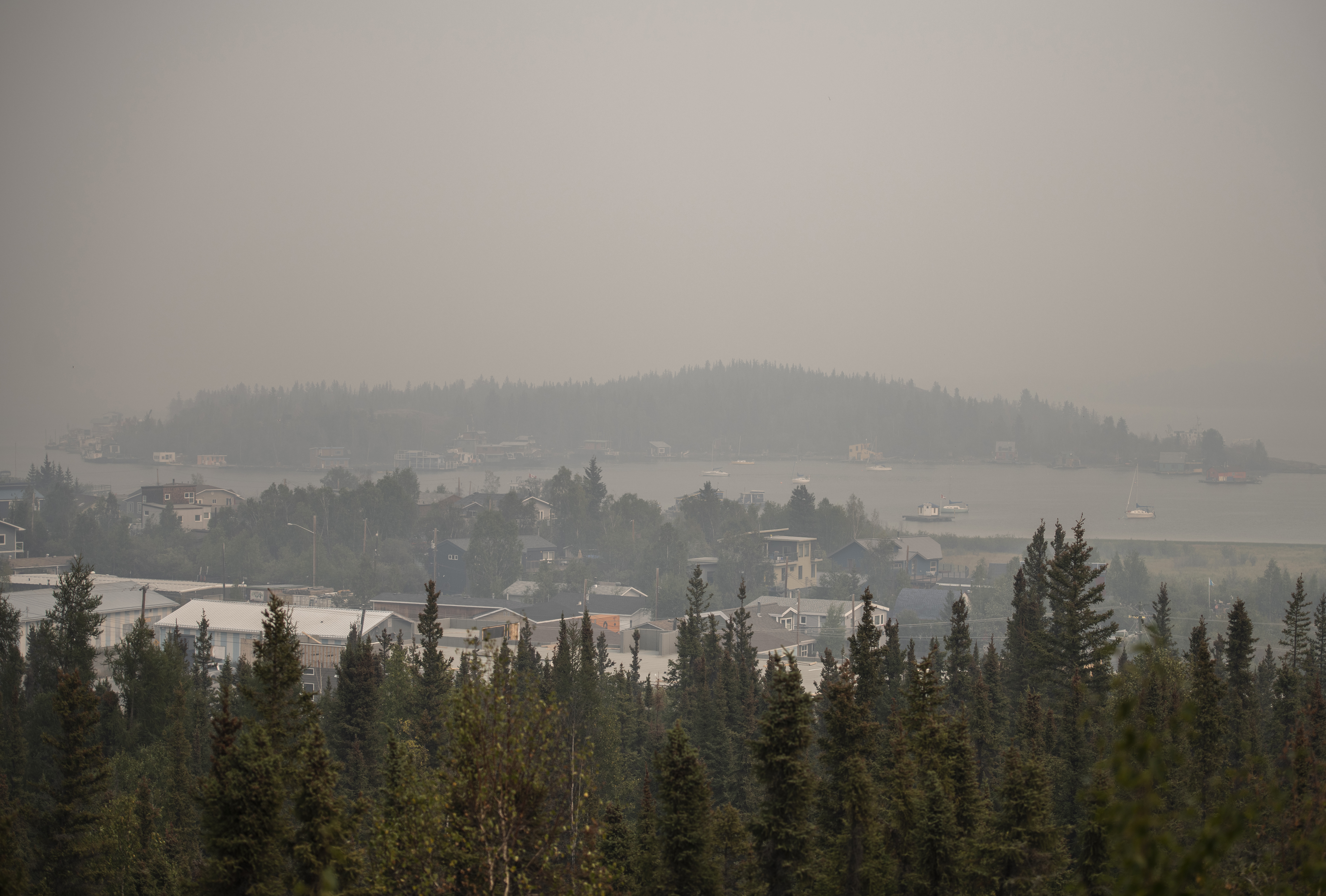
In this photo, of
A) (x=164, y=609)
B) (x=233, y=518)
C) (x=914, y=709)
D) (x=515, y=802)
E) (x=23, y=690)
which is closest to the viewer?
(x=515, y=802)

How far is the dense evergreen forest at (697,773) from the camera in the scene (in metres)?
9.64

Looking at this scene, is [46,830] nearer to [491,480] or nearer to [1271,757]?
[1271,757]

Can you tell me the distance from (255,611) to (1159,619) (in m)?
45.4

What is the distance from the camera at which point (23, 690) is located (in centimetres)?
3584

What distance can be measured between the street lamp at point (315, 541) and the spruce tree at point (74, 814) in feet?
219

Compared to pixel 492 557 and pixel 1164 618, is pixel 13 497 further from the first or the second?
pixel 1164 618

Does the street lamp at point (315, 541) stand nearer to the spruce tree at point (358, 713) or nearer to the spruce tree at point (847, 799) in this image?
the spruce tree at point (358, 713)

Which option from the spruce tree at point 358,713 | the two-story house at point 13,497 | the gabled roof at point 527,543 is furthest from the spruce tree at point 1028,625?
the two-story house at point 13,497

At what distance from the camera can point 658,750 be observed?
85.5 ft

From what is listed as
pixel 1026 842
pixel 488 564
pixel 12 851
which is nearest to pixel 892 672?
pixel 1026 842

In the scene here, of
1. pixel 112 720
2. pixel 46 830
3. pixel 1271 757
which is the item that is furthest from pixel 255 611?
pixel 1271 757

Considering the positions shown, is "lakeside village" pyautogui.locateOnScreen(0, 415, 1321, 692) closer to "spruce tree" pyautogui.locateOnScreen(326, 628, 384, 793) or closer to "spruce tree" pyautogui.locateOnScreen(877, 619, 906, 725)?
"spruce tree" pyautogui.locateOnScreen(877, 619, 906, 725)

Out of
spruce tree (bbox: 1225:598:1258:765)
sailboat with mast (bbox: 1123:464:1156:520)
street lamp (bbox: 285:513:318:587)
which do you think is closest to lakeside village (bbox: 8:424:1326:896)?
spruce tree (bbox: 1225:598:1258:765)

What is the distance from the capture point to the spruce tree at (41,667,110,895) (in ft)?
60.7
